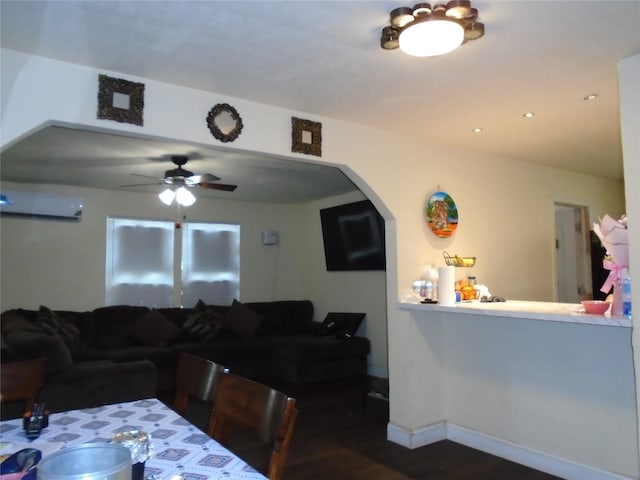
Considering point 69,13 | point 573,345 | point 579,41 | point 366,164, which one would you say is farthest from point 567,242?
point 69,13

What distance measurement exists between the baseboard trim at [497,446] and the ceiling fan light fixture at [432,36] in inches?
98.6

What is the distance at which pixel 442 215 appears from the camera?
3.60 meters

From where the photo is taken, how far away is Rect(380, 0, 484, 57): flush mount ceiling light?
1.80 meters

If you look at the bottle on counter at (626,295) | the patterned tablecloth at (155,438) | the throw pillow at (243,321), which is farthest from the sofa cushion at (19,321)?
the bottle on counter at (626,295)

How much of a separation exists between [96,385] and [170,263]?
2738mm

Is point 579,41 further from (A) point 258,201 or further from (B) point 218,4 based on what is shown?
(A) point 258,201

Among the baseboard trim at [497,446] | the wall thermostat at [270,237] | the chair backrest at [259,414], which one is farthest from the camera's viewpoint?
the wall thermostat at [270,237]

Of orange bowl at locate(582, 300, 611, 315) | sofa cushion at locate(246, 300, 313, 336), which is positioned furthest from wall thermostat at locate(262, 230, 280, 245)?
orange bowl at locate(582, 300, 611, 315)

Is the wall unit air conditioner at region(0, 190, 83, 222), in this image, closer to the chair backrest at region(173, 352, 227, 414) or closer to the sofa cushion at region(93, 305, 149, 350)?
the sofa cushion at region(93, 305, 149, 350)

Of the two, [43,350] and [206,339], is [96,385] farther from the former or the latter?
[206,339]

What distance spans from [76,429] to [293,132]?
6.70 feet

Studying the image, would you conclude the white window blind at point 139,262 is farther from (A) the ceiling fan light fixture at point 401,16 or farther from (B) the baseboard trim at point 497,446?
(A) the ceiling fan light fixture at point 401,16

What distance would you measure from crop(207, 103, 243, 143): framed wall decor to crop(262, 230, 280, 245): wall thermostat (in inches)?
162

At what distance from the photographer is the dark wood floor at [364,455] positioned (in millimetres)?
2832
